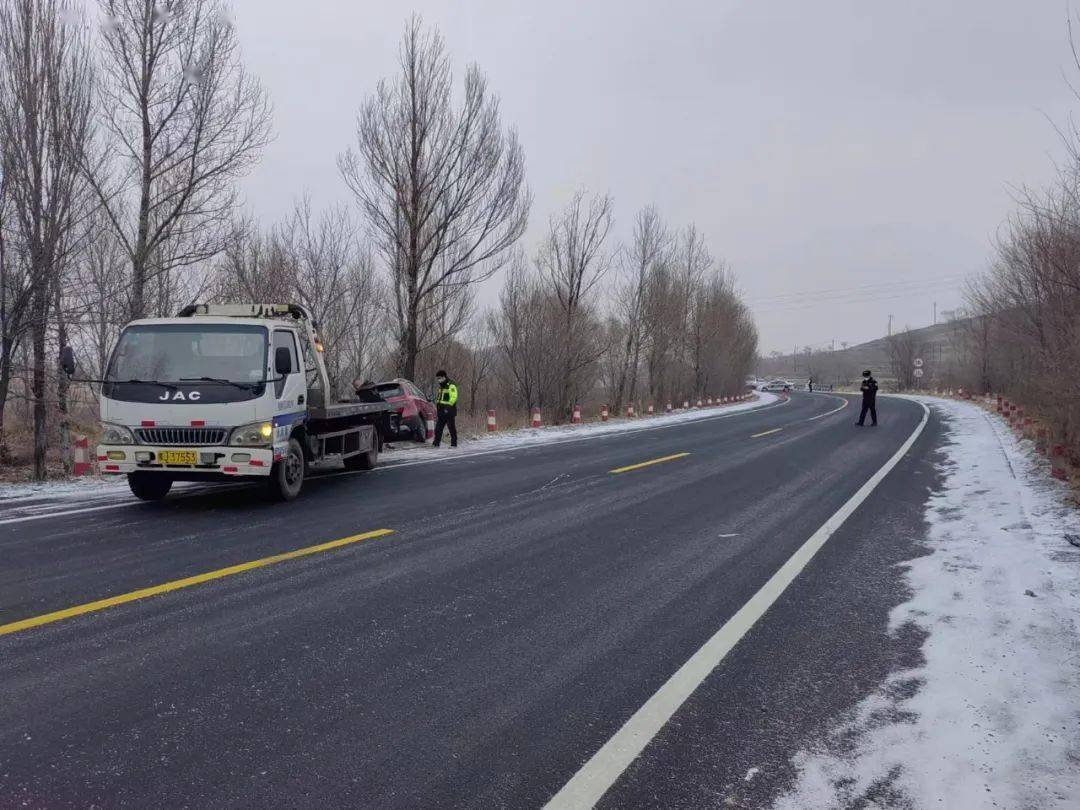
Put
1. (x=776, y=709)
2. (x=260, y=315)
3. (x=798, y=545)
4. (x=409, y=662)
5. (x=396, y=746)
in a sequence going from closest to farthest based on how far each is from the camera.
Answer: (x=396, y=746) → (x=776, y=709) → (x=409, y=662) → (x=798, y=545) → (x=260, y=315)

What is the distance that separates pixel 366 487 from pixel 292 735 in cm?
768

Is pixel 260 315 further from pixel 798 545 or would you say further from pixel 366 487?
pixel 798 545

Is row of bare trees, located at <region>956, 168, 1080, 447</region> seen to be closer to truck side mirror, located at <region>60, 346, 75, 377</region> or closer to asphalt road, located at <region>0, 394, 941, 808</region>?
asphalt road, located at <region>0, 394, 941, 808</region>

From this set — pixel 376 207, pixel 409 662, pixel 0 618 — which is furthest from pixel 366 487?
pixel 376 207

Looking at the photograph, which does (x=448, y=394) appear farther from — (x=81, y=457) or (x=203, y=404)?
(x=203, y=404)

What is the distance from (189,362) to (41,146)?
561 cm

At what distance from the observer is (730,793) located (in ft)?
9.64

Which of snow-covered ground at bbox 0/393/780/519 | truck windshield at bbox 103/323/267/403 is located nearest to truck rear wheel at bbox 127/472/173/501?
snow-covered ground at bbox 0/393/780/519

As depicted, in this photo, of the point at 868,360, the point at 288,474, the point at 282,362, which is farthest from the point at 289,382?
the point at 868,360

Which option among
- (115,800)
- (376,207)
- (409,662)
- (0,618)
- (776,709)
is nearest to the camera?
(115,800)

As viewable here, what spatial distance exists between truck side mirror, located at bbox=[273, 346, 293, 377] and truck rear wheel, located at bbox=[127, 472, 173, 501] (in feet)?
6.17

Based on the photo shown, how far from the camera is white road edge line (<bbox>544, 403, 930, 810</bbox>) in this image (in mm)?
2932

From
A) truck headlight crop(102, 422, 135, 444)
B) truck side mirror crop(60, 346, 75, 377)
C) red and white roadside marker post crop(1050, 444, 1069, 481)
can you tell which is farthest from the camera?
red and white roadside marker post crop(1050, 444, 1069, 481)

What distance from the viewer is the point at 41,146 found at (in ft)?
38.0
